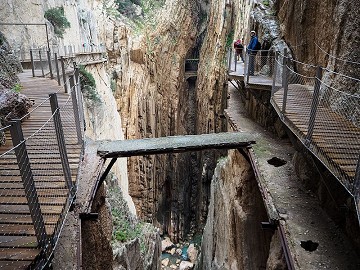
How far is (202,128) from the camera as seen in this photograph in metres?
31.1

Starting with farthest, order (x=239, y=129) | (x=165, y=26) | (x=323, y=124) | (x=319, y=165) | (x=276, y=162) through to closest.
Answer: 1. (x=165, y=26)
2. (x=239, y=129)
3. (x=276, y=162)
4. (x=319, y=165)
5. (x=323, y=124)

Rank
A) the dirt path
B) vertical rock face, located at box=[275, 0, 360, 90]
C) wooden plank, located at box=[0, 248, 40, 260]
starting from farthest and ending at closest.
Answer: vertical rock face, located at box=[275, 0, 360, 90] < the dirt path < wooden plank, located at box=[0, 248, 40, 260]

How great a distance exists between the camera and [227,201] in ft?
39.1

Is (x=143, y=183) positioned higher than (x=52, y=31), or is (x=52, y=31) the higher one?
(x=52, y=31)

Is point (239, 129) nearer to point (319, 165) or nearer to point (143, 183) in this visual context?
point (319, 165)

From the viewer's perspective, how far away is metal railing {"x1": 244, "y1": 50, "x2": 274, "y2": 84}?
38.9ft

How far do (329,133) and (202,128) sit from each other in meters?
25.1

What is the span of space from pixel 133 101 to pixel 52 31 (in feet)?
28.6

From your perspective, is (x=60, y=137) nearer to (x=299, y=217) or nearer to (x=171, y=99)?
(x=299, y=217)

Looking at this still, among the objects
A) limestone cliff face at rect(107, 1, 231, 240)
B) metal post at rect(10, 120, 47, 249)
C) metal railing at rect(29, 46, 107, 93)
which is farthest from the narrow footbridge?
limestone cliff face at rect(107, 1, 231, 240)

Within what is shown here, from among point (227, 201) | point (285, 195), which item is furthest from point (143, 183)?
point (285, 195)

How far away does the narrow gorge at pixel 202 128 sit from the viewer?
21.4 feet

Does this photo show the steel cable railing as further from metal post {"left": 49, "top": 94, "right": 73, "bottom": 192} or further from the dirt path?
metal post {"left": 49, "top": 94, "right": 73, "bottom": 192}

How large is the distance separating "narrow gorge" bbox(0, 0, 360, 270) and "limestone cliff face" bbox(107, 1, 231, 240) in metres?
0.13
